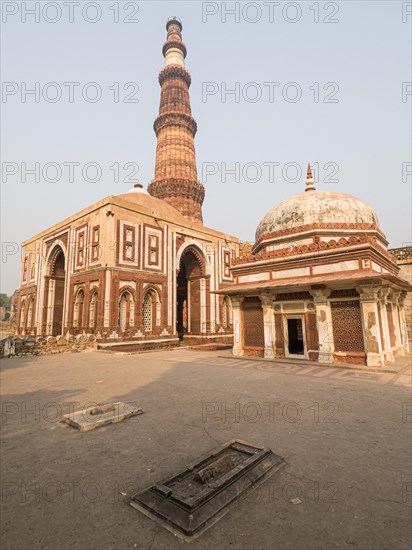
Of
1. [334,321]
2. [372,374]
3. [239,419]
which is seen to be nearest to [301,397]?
[239,419]

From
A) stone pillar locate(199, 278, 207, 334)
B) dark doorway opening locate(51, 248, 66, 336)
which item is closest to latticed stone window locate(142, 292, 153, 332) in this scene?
stone pillar locate(199, 278, 207, 334)

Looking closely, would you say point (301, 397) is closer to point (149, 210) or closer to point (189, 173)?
point (149, 210)

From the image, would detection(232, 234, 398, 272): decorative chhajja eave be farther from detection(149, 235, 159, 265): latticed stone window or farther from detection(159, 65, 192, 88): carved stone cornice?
detection(159, 65, 192, 88): carved stone cornice

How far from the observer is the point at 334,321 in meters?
10.6

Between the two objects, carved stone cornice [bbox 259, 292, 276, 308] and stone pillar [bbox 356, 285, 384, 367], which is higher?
carved stone cornice [bbox 259, 292, 276, 308]

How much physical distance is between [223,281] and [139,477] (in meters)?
22.7

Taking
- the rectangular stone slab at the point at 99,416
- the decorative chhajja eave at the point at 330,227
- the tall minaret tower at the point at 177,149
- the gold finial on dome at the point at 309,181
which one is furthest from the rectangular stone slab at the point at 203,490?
the tall minaret tower at the point at 177,149

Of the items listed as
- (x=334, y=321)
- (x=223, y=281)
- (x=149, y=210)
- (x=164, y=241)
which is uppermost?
(x=149, y=210)

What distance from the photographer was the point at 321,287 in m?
10.8

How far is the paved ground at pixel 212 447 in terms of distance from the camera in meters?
2.14

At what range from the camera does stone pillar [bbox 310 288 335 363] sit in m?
10.6

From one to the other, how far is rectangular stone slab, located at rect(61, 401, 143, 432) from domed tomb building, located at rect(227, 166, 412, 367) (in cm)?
793

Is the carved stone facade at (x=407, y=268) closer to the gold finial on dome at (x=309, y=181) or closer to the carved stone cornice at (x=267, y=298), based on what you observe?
the gold finial on dome at (x=309, y=181)

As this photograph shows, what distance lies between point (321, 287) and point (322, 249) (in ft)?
5.67
